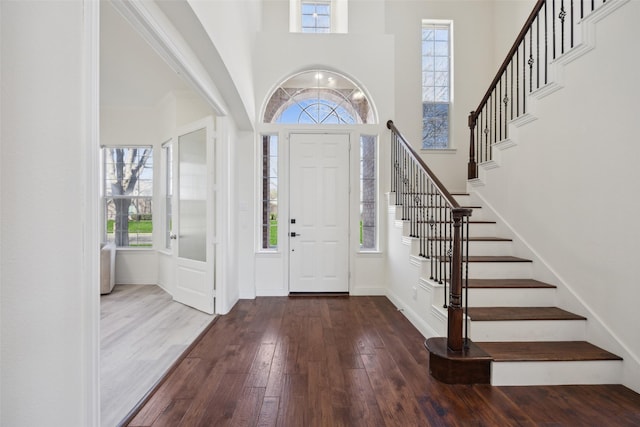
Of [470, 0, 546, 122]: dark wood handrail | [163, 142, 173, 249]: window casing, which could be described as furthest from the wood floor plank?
[470, 0, 546, 122]: dark wood handrail

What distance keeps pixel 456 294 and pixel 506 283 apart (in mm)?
826

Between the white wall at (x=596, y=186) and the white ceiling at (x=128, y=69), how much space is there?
378 centimetres

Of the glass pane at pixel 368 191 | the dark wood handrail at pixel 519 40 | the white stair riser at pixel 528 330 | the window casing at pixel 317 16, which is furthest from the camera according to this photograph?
the window casing at pixel 317 16

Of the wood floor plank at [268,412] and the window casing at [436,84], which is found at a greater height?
the window casing at [436,84]

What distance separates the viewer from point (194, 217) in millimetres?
3871

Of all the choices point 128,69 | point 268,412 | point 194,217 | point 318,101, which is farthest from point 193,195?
point 268,412

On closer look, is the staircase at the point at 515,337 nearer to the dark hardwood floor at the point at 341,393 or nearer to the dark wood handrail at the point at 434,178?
the dark hardwood floor at the point at 341,393

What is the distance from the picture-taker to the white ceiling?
10.4 feet

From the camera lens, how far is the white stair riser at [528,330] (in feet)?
7.90

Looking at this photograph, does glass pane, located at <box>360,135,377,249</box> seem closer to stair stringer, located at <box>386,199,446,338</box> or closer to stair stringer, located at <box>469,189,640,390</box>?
stair stringer, located at <box>386,199,446,338</box>

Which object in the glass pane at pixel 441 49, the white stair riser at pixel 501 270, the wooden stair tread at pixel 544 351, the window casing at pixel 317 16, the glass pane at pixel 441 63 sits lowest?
the wooden stair tread at pixel 544 351

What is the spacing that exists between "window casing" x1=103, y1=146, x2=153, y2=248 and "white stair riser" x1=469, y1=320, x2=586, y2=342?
16.1 feet

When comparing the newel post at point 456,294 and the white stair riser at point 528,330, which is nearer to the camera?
the newel post at point 456,294

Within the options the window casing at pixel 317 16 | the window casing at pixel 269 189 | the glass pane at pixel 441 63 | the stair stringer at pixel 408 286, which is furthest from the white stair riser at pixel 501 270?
the window casing at pixel 317 16
